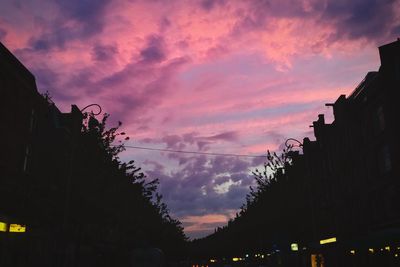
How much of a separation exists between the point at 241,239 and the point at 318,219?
39246mm

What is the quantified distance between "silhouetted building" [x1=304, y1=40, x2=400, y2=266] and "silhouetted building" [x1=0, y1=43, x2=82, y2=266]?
803 inches

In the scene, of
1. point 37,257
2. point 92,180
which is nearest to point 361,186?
point 92,180

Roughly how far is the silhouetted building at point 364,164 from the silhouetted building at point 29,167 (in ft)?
67.0

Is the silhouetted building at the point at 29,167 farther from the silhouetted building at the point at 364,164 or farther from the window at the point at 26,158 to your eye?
the silhouetted building at the point at 364,164

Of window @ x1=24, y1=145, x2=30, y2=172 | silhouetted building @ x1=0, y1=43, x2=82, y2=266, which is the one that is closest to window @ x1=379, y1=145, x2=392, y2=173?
silhouetted building @ x1=0, y1=43, x2=82, y2=266

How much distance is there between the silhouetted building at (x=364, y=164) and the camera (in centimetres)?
3356

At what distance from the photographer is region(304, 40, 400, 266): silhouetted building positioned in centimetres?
3356

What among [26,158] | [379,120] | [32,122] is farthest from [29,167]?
[379,120]

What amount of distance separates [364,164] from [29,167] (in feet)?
92.9

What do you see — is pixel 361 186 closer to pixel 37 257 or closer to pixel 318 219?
pixel 318 219

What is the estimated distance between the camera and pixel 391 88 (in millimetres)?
33906

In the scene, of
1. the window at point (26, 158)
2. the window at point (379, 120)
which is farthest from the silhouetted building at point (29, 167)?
the window at point (379, 120)

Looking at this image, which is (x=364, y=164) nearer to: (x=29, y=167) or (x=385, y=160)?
(x=385, y=160)

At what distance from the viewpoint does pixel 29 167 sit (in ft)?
96.7
